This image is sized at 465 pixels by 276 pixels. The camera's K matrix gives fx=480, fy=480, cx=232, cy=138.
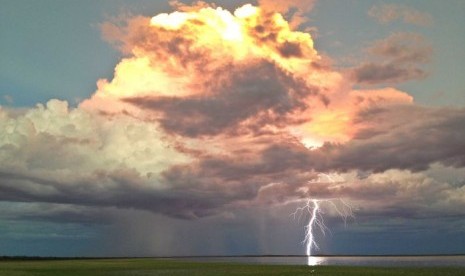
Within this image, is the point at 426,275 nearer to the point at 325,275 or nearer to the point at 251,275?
the point at 325,275

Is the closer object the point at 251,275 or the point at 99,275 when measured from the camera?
the point at 251,275

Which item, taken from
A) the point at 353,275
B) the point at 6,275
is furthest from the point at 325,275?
the point at 6,275

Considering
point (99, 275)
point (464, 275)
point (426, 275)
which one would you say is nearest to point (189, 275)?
point (99, 275)

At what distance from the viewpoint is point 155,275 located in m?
78.3

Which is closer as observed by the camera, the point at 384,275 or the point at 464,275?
the point at 464,275

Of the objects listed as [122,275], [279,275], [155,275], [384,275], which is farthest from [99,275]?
[384,275]

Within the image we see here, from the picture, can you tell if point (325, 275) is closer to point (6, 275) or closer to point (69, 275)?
point (69, 275)

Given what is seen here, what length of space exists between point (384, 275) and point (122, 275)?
Answer: 41.4 m

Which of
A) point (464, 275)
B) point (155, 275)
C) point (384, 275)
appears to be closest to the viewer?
point (464, 275)

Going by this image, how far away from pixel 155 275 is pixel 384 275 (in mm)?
35972

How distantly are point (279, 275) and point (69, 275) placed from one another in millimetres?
36403

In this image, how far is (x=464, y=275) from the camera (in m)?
67.6

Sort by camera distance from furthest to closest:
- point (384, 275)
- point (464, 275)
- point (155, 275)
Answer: point (155, 275) → point (384, 275) → point (464, 275)

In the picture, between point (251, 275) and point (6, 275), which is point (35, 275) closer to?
point (6, 275)
